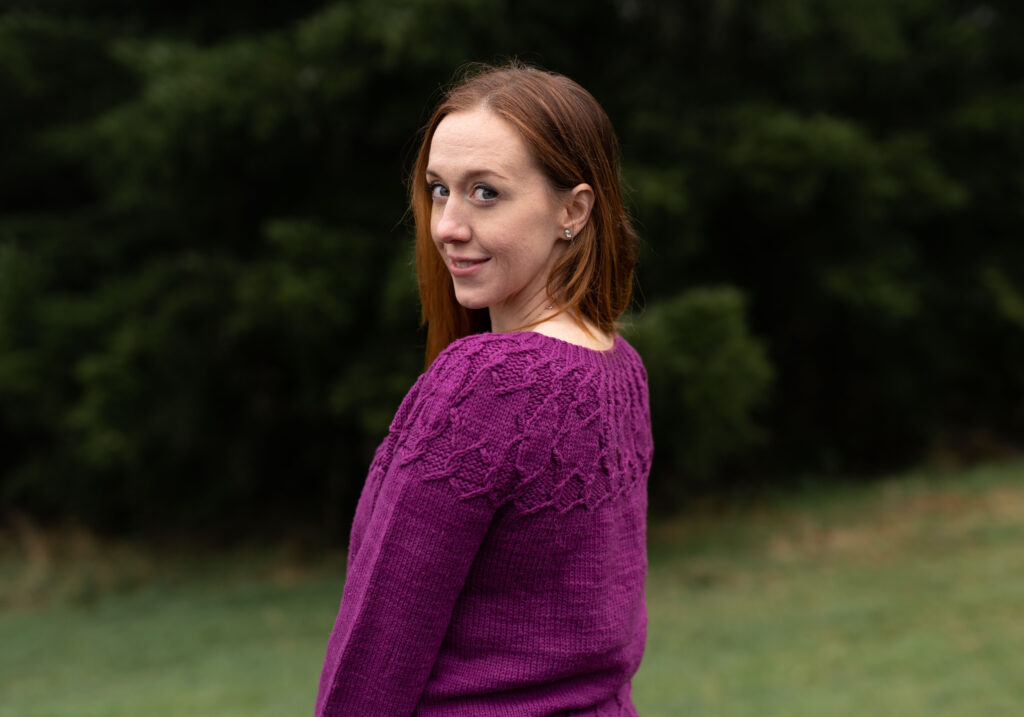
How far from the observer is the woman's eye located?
1337mm

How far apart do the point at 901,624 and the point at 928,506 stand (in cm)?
266

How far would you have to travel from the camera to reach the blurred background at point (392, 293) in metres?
5.73

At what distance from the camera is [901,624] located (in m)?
5.14

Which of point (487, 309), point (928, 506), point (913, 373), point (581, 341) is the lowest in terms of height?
point (581, 341)

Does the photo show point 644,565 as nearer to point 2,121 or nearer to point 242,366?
point 242,366

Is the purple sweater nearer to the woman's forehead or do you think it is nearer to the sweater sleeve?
the sweater sleeve

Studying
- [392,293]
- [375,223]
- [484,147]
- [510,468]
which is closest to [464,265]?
[484,147]

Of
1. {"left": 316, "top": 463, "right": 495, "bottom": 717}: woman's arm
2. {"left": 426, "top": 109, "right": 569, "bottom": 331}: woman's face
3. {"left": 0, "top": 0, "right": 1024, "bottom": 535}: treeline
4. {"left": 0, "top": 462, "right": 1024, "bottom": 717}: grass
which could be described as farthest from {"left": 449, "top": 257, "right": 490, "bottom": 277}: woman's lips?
{"left": 0, "top": 0, "right": 1024, "bottom": 535}: treeline

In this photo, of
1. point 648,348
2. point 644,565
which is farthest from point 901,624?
point 644,565

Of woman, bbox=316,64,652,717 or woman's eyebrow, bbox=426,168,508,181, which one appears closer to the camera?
woman, bbox=316,64,652,717

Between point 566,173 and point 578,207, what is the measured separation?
0.22 feet

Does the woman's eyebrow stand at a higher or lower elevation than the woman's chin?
higher

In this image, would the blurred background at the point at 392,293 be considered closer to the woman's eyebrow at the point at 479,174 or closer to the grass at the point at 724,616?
the grass at the point at 724,616

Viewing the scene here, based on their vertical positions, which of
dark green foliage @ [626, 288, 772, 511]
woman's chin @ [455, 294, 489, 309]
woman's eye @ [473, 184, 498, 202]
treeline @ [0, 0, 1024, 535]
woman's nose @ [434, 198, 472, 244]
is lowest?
woman's chin @ [455, 294, 489, 309]
